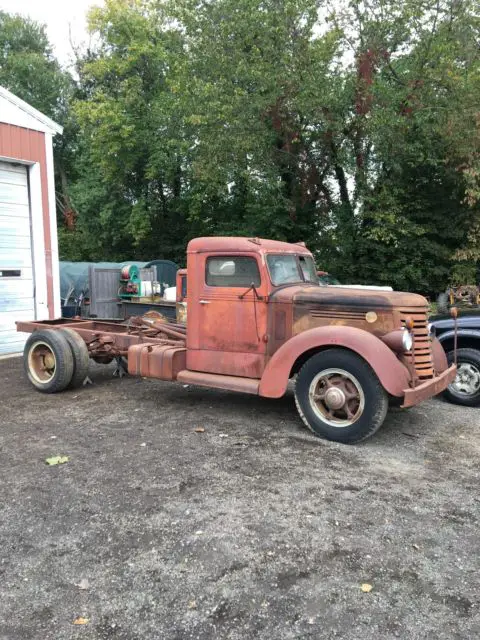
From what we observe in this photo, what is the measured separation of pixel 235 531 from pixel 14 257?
28.1ft

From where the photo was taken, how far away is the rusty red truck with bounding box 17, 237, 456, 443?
15.8ft

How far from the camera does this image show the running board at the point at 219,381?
5460 mm

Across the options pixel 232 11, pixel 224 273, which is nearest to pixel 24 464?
pixel 224 273

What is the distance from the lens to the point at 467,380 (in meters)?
6.38

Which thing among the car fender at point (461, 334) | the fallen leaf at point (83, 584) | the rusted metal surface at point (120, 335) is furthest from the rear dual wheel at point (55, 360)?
the car fender at point (461, 334)

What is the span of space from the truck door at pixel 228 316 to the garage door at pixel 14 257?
18.6ft

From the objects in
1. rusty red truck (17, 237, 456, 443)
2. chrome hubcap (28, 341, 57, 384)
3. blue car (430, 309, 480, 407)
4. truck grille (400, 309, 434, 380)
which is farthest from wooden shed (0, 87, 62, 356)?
truck grille (400, 309, 434, 380)

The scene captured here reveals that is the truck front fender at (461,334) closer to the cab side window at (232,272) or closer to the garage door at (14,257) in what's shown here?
the cab side window at (232,272)

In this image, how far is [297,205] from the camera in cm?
2030

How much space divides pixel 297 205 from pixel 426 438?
1609cm

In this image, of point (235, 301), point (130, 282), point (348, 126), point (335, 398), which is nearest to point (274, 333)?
point (235, 301)

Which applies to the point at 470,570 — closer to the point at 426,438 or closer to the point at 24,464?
the point at 426,438

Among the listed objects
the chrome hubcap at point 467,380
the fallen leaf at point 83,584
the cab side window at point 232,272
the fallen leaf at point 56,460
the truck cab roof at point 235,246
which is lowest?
the fallen leaf at point 83,584

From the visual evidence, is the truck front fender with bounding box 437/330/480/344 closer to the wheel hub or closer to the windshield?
the windshield
